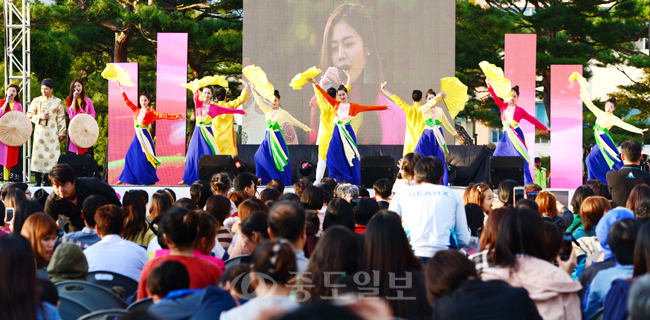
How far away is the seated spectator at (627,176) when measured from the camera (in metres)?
4.62

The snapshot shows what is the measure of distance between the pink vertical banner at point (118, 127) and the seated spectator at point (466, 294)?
788 centimetres

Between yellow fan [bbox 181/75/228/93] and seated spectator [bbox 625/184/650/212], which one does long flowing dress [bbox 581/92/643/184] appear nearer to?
yellow fan [bbox 181/75/228/93]

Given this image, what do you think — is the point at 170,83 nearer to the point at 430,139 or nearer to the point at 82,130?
the point at 82,130

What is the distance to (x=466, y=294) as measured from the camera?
64.9 inches

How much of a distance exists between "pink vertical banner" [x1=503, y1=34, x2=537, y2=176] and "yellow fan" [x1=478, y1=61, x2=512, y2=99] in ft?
4.28

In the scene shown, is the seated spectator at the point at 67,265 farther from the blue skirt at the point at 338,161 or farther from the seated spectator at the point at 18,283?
the blue skirt at the point at 338,161

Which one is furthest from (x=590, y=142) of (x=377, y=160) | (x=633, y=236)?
(x=633, y=236)

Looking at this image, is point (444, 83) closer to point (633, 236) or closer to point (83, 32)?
point (633, 236)

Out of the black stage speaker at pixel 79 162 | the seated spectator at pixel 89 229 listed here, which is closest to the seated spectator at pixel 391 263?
the seated spectator at pixel 89 229

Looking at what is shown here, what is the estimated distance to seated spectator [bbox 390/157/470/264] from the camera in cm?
273

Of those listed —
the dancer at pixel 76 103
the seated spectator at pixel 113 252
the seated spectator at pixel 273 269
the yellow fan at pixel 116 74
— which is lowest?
the seated spectator at pixel 113 252

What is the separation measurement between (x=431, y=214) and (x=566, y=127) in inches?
275

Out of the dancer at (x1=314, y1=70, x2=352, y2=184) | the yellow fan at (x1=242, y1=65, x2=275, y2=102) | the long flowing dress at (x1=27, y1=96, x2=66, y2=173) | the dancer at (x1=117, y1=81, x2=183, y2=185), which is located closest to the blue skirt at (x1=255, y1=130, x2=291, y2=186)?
the dancer at (x1=314, y1=70, x2=352, y2=184)

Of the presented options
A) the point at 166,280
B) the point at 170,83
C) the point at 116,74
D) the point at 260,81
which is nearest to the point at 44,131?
the point at 116,74
